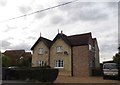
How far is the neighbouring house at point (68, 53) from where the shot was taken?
123 ft

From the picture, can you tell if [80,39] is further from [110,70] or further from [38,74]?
[38,74]

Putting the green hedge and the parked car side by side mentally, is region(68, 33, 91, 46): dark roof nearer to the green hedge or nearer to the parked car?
the parked car

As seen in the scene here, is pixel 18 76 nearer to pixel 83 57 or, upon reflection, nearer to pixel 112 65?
pixel 112 65

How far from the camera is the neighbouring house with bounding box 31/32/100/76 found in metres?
37.3

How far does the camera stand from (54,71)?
68.1ft

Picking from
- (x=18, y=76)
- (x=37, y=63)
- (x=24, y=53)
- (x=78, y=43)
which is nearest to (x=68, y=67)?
(x=78, y=43)

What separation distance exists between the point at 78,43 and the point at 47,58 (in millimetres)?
7144

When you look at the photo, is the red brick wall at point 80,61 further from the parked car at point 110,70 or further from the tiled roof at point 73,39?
the parked car at point 110,70

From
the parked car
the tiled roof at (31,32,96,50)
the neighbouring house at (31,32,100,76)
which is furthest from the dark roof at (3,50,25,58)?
the parked car

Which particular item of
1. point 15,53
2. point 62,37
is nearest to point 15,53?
point 15,53

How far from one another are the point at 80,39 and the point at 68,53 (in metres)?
3.38

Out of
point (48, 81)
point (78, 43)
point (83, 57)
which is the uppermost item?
point (78, 43)

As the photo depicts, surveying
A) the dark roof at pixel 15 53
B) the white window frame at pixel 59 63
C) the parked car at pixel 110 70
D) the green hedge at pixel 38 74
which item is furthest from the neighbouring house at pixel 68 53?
the dark roof at pixel 15 53

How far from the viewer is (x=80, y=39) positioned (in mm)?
39250
